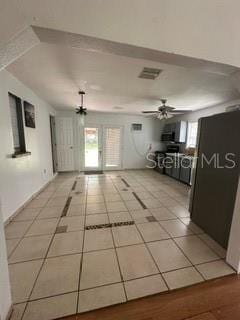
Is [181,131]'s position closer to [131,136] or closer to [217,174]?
[131,136]

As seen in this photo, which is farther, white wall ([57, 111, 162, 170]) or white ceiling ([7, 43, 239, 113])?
white wall ([57, 111, 162, 170])

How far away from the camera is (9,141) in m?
2.47

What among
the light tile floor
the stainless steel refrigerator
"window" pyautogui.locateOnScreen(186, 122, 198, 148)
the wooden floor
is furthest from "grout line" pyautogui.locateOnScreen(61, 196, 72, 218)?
"window" pyautogui.locateOnScreen(186, 122, 198, 148)

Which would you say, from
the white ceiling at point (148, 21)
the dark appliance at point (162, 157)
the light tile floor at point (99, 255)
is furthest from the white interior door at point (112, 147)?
the white ceiling at point (148, 21)

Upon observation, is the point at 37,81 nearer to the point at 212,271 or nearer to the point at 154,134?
the point at 212,271

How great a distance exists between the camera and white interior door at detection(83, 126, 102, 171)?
6.02 metres

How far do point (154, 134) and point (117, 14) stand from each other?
19.6ft

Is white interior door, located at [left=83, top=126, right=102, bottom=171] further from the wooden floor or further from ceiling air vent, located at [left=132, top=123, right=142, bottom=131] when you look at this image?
the wooden floor

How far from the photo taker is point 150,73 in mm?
2344

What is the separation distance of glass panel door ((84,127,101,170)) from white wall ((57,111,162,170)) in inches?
8.0

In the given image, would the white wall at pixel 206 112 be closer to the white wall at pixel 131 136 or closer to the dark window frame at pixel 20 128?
the white wall at pixel 131 136

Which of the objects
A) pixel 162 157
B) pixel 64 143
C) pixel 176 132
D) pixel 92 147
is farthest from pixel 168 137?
pixel 64 143

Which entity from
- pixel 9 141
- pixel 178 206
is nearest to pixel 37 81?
pixel 9 141

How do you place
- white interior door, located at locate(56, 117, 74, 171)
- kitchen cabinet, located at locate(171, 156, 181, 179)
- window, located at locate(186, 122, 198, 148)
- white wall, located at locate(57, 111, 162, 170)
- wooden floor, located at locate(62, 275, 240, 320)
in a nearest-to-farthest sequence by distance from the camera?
wooden floor, located at locate(62, 275, 240, 320) → kitchen cabinet, located at locate(171, 156, 181, 179) → window, located at locate(186, 122, 198, 148) → white interior door, located at locate(56, 117, 74, 171) → white wall, located at locate(57, 111, 162, 170)
